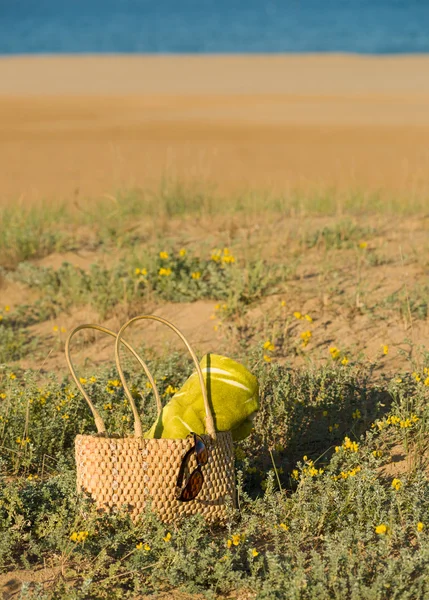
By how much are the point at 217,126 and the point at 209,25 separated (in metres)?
46.9

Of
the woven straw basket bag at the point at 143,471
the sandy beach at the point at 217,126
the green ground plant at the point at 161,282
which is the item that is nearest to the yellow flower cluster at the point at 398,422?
the woven straw basket bag at the point at 143,471

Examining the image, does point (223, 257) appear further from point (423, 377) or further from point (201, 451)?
point (201, 451)

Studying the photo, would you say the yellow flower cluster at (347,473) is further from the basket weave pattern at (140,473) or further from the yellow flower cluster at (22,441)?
the yellow flower cluster at (22,441)

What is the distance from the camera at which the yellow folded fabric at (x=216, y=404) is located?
3154mm

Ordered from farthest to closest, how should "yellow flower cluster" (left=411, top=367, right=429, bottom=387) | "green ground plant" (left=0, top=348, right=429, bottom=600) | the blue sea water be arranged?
the blue sea water → "yellow flower cluster" (left=411, top=367, right=429, bottom=387) → "green ground plant" (left=0, top=348, right=429, bottom=600)

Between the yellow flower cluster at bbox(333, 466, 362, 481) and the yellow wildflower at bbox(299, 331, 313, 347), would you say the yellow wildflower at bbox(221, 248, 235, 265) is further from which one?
the yellow flower cluster at bbox(333, 466, 362, 481)

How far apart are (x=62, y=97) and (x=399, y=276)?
2702 centimetres

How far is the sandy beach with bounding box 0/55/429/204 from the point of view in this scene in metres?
13.7

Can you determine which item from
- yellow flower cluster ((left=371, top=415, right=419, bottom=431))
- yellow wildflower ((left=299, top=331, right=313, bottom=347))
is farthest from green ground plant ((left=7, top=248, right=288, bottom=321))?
yellow flower cluster ((left=371, top=415, right=419, bottom=431))

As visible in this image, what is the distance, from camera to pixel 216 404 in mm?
3154

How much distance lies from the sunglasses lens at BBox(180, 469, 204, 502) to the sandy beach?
5.54 m

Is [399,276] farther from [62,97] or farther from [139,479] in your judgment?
[62,97]

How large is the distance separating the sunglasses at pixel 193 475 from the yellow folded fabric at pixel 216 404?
0.64 ft

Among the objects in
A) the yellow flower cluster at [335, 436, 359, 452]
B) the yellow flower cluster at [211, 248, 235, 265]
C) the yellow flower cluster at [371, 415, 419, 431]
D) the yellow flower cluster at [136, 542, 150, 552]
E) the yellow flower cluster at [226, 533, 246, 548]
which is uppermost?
the yellow flower cluster at [211, 248, 235, 265]
